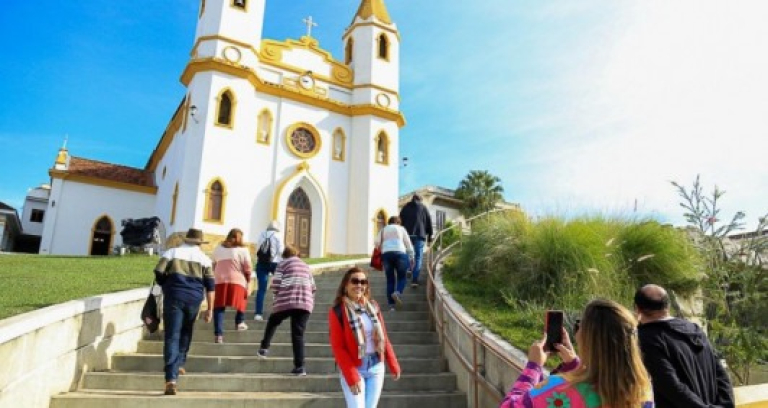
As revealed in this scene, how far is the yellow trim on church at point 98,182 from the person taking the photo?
2470 centimetres

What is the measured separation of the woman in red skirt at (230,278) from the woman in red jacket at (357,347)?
11.2 feet

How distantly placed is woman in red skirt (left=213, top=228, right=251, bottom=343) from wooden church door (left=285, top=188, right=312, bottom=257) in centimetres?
1349

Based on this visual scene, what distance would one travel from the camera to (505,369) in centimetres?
481

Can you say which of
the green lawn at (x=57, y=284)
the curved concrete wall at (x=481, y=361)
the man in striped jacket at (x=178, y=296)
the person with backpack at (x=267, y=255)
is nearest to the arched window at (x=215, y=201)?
the green lawn at (x=57, y=284)

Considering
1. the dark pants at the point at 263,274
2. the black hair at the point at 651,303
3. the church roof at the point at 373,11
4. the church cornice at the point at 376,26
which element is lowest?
the black hair at the point at 651,303

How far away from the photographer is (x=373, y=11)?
24.9m

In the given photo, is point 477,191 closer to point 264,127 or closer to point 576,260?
point 264,127

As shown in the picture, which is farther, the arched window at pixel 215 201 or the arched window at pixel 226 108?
the arched window at pixel 226 108

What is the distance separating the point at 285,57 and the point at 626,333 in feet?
72.9

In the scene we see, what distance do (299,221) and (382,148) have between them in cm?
503

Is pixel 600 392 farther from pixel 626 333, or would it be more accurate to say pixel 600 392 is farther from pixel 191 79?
pixel 191 79

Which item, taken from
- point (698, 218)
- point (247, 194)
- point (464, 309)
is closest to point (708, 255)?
point (698, 218)

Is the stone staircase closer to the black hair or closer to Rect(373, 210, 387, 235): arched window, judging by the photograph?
the black hair

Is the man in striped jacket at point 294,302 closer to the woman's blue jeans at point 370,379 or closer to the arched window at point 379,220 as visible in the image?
the woman's blue jeans at point 370,379
